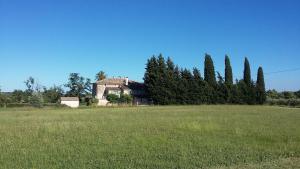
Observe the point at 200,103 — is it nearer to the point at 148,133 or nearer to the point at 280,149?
the point at 148,133

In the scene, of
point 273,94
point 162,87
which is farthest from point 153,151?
point 273,94

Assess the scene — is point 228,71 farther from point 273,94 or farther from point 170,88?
point 273,94

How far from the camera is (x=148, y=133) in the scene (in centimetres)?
2259

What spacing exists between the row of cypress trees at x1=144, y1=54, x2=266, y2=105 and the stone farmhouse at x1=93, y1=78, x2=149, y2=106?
8.14m

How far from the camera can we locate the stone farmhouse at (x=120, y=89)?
98875 millimetres

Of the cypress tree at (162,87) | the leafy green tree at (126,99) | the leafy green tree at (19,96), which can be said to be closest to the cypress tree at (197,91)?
the cypress tree at (162,87)

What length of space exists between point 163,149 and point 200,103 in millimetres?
72882

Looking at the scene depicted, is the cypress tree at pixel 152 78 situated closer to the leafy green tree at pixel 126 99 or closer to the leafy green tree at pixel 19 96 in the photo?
the leafy green tree at pixel 126 99

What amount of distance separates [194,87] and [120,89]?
21.4 m

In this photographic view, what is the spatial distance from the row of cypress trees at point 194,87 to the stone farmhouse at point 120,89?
321 inches

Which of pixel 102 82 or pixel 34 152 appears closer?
pixel 34 152

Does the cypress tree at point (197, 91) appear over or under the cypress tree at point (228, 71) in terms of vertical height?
under

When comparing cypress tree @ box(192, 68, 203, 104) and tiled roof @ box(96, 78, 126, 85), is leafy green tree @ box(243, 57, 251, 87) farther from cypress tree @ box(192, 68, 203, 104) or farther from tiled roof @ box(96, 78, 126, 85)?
tiled roof @ box(96, 78, 126, 85)

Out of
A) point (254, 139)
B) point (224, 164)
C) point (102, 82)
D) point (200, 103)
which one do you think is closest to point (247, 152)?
point (224, 164)
